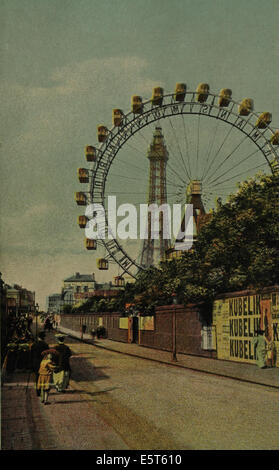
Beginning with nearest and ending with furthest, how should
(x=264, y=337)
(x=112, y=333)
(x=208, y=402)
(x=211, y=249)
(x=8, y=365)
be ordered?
(x=208, y=402), (x=8, y=365), (x=264, y=337), (x=211, y=249), (x=112, y=333)

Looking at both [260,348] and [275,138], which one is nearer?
[260,348]

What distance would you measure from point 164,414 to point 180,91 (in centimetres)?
3014

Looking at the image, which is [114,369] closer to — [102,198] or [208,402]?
[208,402]

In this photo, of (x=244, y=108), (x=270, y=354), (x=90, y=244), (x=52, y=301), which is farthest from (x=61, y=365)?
(x=244, y=108)


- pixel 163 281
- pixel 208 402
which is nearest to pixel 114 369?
pixel 208 402

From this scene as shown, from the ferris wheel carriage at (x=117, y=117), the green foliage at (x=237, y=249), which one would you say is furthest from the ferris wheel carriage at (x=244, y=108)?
the green foliage at (x=237, y=249)

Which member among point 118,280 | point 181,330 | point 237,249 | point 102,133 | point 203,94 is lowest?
point 181,330

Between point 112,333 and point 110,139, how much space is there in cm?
2430

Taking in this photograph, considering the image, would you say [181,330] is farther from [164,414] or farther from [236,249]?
[164,414]

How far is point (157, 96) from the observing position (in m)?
38.3

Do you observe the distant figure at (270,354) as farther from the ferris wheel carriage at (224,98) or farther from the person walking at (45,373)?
the ferris wheel carriage at (224,98)

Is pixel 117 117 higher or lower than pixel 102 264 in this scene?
higher

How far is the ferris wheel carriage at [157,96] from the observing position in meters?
38.5
